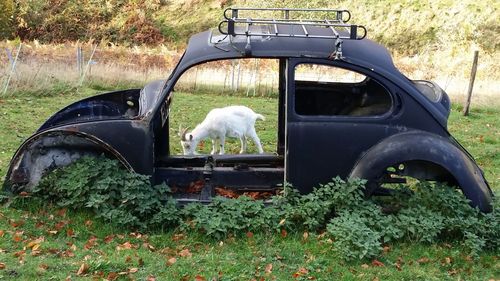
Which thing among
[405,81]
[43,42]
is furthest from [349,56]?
[43,42]

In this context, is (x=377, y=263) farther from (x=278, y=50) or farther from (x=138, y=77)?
(x=138, y=77)

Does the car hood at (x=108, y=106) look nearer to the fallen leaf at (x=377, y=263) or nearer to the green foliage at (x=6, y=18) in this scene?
the fallen leaf at (x=377, y=263)

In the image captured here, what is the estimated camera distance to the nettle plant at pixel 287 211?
5.79m

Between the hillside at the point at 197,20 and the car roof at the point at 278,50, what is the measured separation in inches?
920

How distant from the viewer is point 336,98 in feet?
23.9

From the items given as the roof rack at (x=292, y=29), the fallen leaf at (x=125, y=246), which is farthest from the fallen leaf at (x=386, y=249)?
the fallen leaf at (x=125, y=246)

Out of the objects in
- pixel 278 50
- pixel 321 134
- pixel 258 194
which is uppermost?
pixel 278 50

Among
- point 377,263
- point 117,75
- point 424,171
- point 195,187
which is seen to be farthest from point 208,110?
point 377,263

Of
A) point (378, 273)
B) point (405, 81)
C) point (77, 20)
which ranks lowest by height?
point (378, 273)

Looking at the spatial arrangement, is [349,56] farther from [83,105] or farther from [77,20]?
[77,20]

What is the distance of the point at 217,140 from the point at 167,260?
517 cm

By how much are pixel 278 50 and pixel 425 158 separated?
69.3 inches

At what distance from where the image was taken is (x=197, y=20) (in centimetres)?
3919

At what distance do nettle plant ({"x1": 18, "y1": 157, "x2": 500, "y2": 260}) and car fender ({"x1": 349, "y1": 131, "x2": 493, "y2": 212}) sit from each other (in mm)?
130
